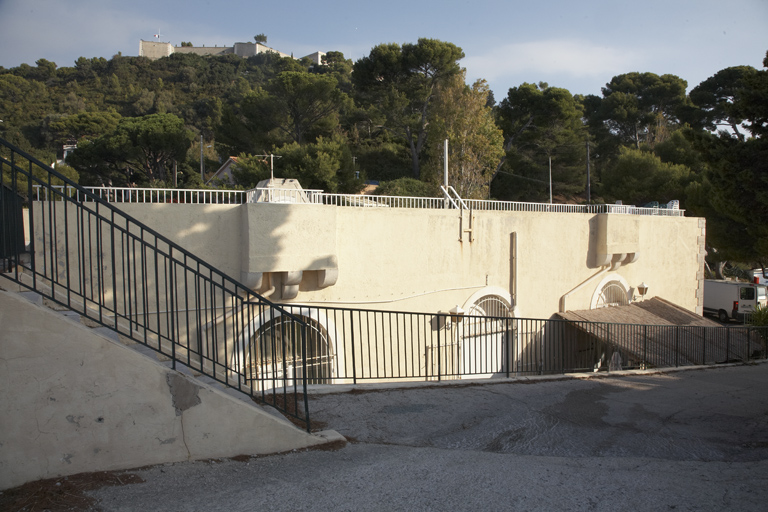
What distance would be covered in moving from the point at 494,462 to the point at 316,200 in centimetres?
850

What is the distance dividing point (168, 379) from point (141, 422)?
1.18 ft

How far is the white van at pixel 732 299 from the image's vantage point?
2408 cm

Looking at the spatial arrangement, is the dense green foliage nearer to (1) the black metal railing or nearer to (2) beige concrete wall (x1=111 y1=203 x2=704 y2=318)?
(2) beige concrete wall (x1=111 y1=203 x2=704 y2=318)

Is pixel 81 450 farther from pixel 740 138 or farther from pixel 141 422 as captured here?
pixel 740 138

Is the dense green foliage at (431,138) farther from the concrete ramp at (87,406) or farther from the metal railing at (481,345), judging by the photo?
the concrete ramp at (87,406)

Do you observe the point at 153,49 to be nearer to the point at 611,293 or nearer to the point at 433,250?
the point at 611,293

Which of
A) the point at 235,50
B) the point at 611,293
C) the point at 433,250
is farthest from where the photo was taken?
the point at 235,50

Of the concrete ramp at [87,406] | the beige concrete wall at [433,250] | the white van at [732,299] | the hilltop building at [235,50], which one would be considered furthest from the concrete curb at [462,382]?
the hilltop building at [235,50]

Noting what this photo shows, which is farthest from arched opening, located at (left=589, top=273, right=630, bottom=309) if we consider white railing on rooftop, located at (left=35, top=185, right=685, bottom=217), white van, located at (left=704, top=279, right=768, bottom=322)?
white van, located at (left=704, top=279, right=768, bottom=322)

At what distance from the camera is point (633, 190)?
3309 centimetres

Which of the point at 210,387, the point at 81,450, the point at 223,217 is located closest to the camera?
the point at 81,450

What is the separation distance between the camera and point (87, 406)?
3.88 meters

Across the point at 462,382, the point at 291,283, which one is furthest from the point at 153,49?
the point at 462,382

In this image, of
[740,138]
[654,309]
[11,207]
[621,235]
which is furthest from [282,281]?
[654,309]
